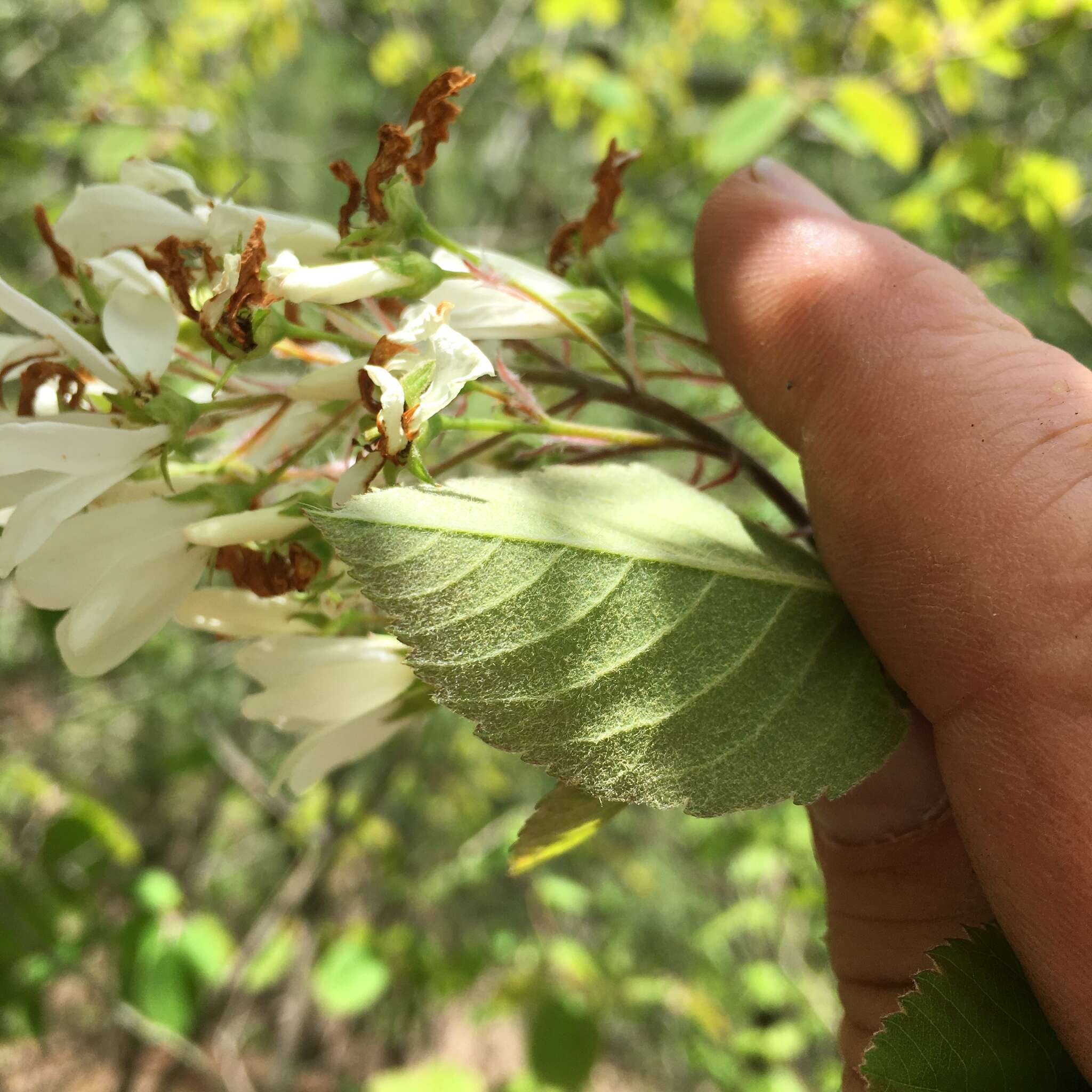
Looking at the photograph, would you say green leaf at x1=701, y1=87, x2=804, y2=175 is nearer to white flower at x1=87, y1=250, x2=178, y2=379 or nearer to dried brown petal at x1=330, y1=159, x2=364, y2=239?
dried brown petal at x1=330, y1=159, x2=364, y2=239

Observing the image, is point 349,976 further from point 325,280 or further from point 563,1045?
point 325,280

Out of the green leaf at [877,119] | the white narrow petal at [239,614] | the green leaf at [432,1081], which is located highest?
the green leaf at [877,119]

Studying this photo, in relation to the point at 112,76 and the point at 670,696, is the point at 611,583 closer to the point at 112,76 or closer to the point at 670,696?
the point at 670,696

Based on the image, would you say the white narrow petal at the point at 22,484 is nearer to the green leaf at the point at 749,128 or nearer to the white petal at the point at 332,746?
the white petal at the point at 332,746

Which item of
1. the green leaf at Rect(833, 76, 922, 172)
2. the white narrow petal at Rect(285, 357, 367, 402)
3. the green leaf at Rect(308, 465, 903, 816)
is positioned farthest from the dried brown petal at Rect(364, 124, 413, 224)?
the green leaf at Rect(833, 76, 922, 172)

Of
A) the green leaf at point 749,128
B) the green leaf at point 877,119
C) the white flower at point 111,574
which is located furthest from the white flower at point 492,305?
the green leaf at point 877,119

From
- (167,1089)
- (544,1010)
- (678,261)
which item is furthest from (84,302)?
(167,1089)
